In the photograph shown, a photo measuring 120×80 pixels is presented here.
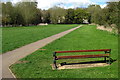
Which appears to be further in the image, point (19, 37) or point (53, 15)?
point (53, 15)

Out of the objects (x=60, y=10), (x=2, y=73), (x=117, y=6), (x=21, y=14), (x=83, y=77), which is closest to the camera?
(x=83, y=77)

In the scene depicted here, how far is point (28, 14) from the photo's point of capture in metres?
75.6

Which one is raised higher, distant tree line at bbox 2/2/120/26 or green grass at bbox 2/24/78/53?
distant tree line at bbox 2/2/120/26

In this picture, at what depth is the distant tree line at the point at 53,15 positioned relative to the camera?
106ft

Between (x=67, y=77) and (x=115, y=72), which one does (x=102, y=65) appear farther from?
(x=67, y=77)

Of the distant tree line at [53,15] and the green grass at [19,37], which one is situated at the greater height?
Answer: the distant tree line at [53,15]

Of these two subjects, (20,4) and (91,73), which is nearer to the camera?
(91,73)

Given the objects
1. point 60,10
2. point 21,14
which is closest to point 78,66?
point 21,14

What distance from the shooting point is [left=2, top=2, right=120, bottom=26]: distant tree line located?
32.4 m

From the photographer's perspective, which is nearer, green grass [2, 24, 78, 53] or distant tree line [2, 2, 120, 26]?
green grass [2, 24, 78, 53]

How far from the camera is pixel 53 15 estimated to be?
105m

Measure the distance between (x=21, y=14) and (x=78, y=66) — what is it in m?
68.3

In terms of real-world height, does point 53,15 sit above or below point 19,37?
above

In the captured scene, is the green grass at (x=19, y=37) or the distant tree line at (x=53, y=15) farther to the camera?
the distant tree line at (x=53, y=15)
